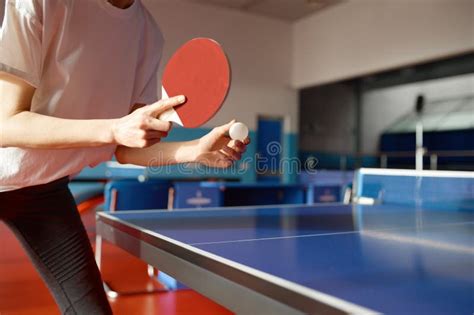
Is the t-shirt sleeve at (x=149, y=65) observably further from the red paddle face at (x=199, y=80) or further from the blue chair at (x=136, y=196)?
the blue chair at (x=136, y=196)

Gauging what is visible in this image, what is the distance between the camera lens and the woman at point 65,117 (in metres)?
0.95

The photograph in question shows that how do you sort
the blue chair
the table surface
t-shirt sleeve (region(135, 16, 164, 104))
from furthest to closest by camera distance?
the blue chair < t-shirt sleeve (region(135, 16, 164, 104)) < the table surface

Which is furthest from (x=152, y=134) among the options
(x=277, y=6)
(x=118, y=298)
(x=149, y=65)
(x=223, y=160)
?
(x=277, y=6)

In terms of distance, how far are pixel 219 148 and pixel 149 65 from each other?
40 centimetres

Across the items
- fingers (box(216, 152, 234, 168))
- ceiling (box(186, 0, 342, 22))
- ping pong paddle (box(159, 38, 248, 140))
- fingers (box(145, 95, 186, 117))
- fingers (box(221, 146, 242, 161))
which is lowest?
fingers (box(216, 152, 234, 168))

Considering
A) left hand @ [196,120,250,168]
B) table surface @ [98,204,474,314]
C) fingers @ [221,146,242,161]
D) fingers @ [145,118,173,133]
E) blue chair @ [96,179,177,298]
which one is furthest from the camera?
blue chair @ [96,179,177,298]

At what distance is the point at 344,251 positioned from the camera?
1.13 metres

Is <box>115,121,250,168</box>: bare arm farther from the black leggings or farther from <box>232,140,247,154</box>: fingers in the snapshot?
the black leggings

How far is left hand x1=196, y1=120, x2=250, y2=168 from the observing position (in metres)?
1.20

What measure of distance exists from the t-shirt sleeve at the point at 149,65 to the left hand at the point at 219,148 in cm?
32

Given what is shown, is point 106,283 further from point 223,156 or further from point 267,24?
point 267,24

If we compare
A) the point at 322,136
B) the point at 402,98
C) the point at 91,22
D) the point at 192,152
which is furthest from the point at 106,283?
the point at 402,98

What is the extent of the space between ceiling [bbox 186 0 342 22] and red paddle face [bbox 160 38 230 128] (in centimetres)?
664

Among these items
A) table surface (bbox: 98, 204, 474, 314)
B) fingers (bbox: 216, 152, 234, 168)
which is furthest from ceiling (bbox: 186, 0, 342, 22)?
fingers (bbox: 216, 152, 234, 168)
